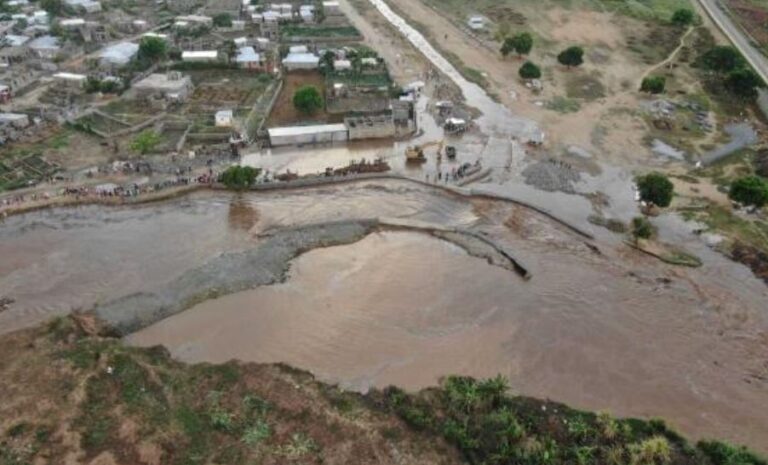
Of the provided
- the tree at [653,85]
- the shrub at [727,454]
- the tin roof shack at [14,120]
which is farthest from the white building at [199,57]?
the shrub at [727,454]

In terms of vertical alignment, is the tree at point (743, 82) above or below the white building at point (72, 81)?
below

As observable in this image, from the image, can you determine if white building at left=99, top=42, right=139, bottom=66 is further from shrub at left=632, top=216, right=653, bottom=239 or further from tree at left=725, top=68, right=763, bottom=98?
tree at left=725, top=68, right=763, bottom=98

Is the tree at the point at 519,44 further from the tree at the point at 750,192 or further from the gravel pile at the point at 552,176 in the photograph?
the tree at the point at 750,192

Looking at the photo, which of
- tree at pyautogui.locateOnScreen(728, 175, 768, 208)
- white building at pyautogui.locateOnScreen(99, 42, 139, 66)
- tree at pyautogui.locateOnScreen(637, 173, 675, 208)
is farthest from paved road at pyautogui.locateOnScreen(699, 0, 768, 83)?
white building at pyautogui.locateOnScreen(99, 42, 139, 66)

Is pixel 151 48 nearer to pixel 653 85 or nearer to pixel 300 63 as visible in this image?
pixel 300 63

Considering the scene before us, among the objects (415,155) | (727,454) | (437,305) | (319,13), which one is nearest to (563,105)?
(415,155)
